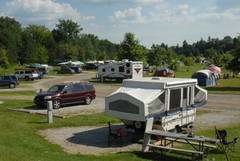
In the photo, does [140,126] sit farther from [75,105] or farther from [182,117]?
[75,105]

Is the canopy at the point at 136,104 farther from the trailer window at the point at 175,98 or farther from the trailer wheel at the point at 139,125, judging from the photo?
the trailer wheel at the point at 139,125

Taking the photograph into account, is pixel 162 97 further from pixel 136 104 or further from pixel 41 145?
pixel 41 145

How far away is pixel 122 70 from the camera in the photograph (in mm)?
40156

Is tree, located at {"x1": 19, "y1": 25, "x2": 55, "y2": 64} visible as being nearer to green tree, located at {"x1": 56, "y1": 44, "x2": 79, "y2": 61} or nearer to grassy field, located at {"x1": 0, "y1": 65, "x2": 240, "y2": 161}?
green tree, located at {"x1": 56, "y1": 44, "x2": 79, "y2": 61}

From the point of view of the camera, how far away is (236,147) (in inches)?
384

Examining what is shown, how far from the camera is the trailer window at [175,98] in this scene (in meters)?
11.0

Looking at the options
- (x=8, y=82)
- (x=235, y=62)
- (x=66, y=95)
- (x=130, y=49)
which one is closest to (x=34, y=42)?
(x=130, y=49)

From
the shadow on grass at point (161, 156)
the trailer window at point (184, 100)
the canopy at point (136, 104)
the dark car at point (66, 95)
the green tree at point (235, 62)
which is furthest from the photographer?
the green tree at point (235, 62)

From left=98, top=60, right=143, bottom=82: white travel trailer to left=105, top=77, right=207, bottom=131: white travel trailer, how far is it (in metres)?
27.0

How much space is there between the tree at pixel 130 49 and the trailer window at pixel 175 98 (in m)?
40.8

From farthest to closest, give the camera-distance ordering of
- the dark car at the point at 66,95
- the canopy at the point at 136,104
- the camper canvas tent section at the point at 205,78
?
the camper canvas tent section at the point at 205,78 < the dark car at the point at 66,95 < the canopy at the point at 136,104

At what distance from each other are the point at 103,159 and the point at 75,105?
462 inches

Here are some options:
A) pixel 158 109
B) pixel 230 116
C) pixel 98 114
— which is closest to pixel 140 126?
pixel 158 109

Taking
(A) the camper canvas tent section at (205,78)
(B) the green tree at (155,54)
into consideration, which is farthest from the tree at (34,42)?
(A) the camper canvas tent section at (205,78)
